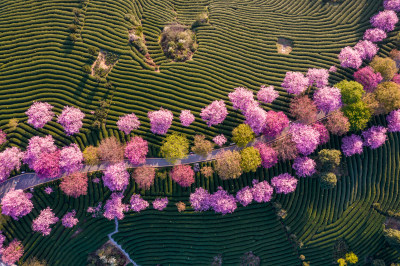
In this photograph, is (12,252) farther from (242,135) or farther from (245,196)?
(242,135)

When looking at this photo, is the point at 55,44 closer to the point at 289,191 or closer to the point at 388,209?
the point at 289,191

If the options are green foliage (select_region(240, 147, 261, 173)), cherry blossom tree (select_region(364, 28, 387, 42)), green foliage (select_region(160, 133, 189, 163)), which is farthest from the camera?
cherry blossom tree (select_region(364, 28, 387, 42))

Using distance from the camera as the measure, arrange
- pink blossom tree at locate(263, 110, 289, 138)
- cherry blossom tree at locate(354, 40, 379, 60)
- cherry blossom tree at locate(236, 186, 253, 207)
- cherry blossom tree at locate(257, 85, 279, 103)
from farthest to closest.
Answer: cherry blossom tree at locate(354, 40, 379, 60) → cherry blossom tree at locate(257, 85, 279, 103) → cherry blossom tree at locate(236, 186, 253, 207) → pink blossom tree at locate(263, 110, 289, 138)

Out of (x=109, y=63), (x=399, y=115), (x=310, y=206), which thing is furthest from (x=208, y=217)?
(x=399, y=115)

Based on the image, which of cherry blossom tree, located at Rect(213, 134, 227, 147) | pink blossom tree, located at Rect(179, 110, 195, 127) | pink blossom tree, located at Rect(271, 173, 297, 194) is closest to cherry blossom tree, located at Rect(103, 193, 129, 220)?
pink blossom tree, located at Rect(179, 110, 195, 127)

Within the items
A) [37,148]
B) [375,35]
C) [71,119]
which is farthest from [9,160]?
[375,35]

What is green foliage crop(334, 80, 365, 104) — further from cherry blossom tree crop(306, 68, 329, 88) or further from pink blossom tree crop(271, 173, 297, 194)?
pink blossom tree crop(271, 173, 297, 194)
